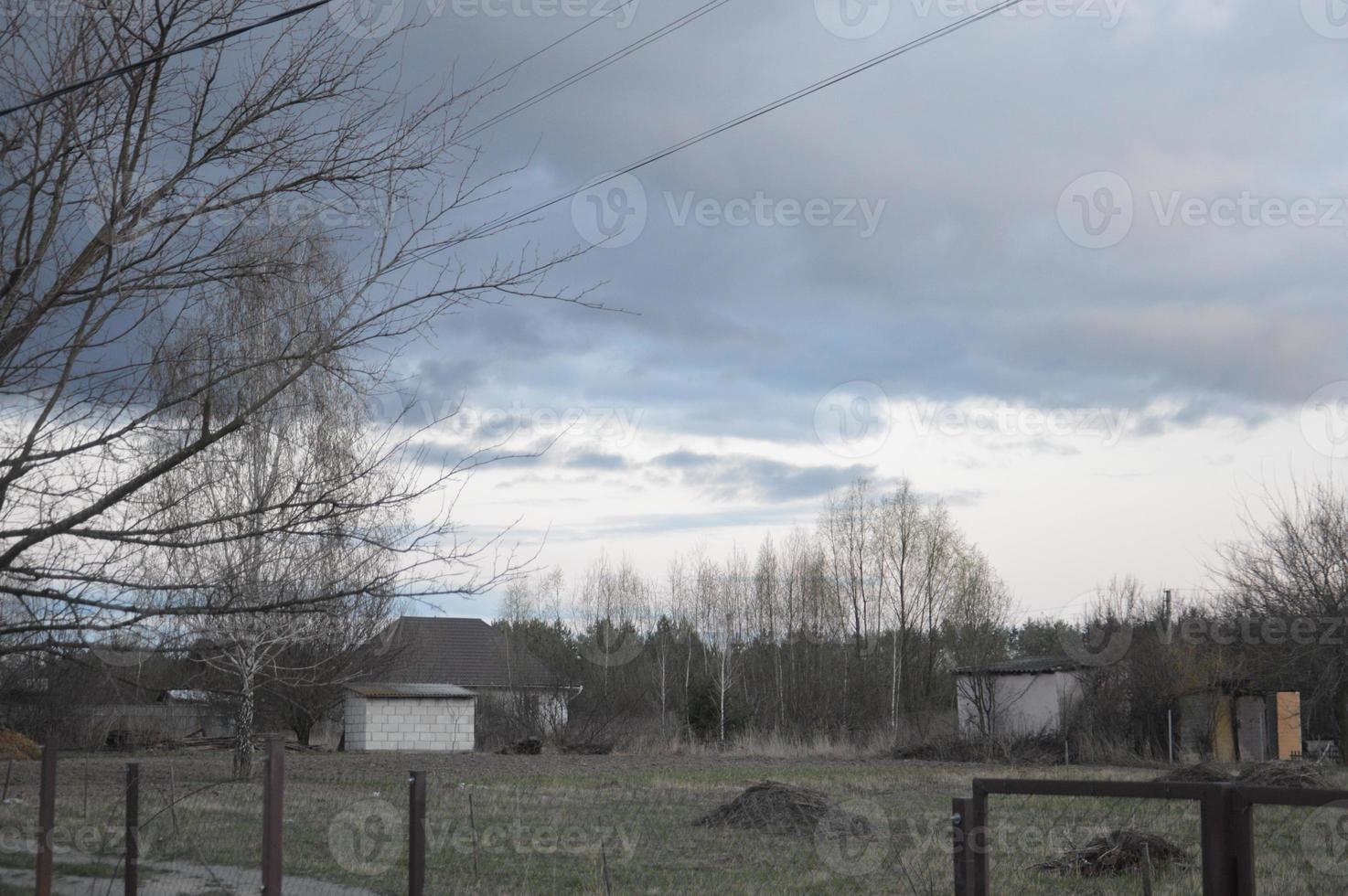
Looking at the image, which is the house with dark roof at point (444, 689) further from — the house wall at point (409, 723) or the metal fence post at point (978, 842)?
the metal fence post at point (978, 842)

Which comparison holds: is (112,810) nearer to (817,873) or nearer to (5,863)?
(5,863)

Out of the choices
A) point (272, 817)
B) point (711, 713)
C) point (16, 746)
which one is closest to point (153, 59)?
point (272, 817)

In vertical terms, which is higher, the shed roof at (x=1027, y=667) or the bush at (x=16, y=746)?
the shed roof at (x=1027, y=667)

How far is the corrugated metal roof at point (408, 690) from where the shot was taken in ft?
138

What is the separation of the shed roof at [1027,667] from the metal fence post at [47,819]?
3382 centimetres

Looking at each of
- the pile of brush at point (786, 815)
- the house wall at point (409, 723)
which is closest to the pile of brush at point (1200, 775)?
the pile of brush at point (786, 815)

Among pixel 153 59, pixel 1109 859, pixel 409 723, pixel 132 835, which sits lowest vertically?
pixel 409 723

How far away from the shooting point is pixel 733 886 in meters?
11.1

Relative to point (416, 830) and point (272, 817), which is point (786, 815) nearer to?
point (416, 830)

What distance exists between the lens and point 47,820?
25.9 ft

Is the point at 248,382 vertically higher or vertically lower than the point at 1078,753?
higher

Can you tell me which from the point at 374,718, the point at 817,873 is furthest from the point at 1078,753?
the point at 817,873

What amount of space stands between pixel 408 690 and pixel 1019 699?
71.0 feet

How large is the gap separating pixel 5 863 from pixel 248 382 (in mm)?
6937
